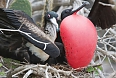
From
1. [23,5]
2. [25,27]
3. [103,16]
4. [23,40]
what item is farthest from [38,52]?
[103,16]

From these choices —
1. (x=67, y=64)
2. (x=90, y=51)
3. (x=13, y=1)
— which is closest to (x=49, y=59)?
(x=67, y=64)

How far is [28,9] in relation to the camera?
247cm

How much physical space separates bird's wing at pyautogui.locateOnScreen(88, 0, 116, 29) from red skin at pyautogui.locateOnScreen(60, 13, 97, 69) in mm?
394

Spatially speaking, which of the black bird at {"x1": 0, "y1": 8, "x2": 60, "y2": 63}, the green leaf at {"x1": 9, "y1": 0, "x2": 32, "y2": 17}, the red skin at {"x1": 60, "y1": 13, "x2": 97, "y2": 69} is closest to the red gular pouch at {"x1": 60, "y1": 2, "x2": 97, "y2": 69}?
the red skin at {"x1": 60, "y1": 13, "x2": 97, "y2": 69}

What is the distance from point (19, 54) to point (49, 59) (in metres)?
0.20

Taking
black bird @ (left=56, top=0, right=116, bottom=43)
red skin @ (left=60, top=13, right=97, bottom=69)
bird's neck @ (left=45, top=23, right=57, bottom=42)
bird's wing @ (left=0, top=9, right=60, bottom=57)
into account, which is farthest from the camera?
black bird @ (left=56, top=0, right=116, bottom=43)

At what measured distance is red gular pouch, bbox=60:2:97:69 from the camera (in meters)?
2.21

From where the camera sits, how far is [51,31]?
8.02ft

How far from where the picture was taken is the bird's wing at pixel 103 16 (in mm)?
2666

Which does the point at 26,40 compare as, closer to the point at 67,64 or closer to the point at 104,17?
the point at 67,64

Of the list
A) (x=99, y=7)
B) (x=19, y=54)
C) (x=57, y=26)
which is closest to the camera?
(x=19, y=54)

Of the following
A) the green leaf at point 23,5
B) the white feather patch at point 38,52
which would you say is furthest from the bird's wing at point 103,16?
the white feather patch at point 38,52

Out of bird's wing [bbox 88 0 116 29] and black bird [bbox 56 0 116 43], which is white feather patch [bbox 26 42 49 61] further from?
bird's wing [bbox 88 0 116 29]

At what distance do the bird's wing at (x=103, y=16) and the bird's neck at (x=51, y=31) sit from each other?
336 millimetres
